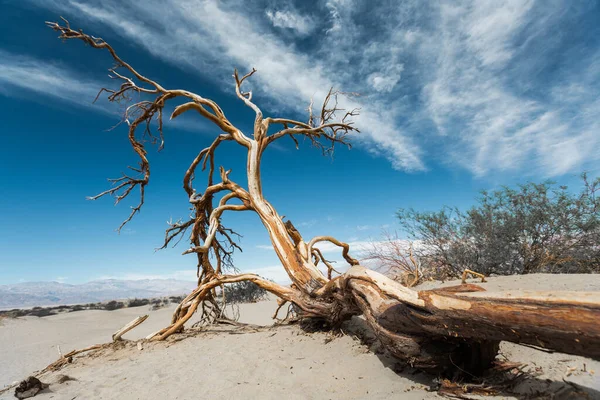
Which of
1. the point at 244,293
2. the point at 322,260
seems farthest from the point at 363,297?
the point at 244,293

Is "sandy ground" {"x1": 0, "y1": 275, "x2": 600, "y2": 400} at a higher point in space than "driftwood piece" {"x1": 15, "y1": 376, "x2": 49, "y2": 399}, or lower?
higher

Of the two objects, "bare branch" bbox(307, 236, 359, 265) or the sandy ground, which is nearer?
the sandy ground

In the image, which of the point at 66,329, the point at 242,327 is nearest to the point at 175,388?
the point at 242,327

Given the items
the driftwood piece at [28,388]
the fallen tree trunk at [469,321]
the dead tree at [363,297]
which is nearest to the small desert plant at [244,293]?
the dead tree at [363,297]

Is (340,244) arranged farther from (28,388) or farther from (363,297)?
(28,388)

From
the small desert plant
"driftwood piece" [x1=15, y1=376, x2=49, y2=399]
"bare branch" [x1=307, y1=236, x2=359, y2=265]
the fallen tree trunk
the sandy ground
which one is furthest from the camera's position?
the small desert plant

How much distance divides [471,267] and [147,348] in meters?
6.46

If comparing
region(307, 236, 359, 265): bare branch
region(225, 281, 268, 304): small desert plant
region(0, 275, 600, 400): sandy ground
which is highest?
region(307, 236, 359, 265): bare branch

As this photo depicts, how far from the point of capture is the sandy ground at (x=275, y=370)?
2.45 m

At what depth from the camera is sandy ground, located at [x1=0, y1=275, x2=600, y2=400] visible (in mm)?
2451

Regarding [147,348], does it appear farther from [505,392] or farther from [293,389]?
[505,392]

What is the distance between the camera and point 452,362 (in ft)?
7.77

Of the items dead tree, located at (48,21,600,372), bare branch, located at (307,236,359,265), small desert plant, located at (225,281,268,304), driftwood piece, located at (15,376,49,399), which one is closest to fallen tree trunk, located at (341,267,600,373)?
dead tree, located at (48,21,600,372)

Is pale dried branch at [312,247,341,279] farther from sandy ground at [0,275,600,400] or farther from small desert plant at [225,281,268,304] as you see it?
small desert plant at [225,281,268,304]
